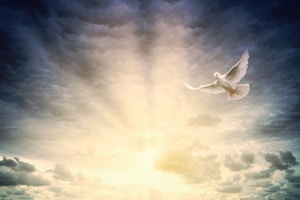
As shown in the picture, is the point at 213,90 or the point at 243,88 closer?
the point at 243,88

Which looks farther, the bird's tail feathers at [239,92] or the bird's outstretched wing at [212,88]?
the bird's outstretched wing at [212,88]

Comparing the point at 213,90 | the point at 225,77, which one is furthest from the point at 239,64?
the point at 213,90

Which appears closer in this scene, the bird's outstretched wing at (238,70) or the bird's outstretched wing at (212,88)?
the bird's outstretched wing at (238,70)

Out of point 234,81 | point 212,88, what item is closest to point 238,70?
point 234,81

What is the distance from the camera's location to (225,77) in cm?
2573

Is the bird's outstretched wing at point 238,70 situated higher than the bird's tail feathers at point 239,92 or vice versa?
the bird's outstretched wing at point 238,70

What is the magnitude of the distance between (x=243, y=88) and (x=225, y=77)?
6.82 feet

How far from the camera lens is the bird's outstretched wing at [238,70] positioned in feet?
79.2

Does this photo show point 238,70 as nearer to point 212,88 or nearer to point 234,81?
point 234,81

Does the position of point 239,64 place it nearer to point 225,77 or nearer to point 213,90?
point 225,77

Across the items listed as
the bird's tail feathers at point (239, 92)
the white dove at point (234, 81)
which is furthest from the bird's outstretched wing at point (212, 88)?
the bird's tail feathers at point (239, 92)

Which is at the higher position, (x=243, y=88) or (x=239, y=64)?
(x=239, y=64)

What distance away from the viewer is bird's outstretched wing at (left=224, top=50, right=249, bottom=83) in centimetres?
2413

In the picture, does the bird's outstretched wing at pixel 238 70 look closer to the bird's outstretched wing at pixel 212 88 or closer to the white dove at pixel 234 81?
the white dove at pixel 234 81
